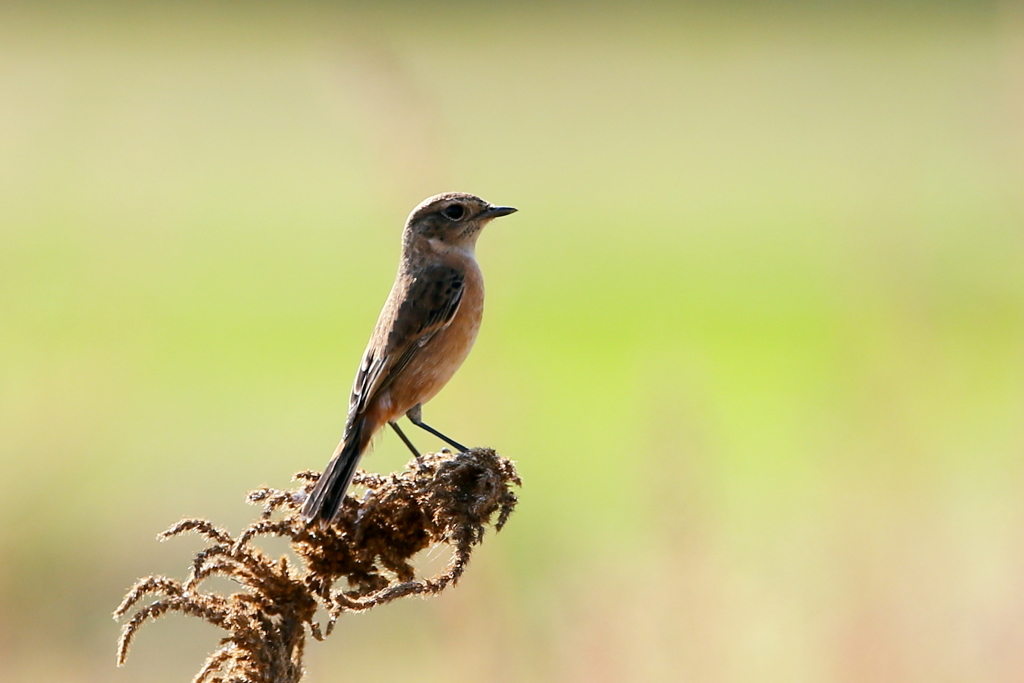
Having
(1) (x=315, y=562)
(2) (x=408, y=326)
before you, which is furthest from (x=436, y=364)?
(1) (x=315, y=562)

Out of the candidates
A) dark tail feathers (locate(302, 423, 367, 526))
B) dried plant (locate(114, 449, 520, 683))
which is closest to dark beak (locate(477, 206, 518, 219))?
dark tail feathers (locate(302, 423, 367, 526))

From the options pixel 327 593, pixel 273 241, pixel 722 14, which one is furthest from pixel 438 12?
pixel 327 593

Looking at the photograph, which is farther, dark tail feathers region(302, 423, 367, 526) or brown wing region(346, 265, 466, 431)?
brown wing region(346, 265, 466, 431)

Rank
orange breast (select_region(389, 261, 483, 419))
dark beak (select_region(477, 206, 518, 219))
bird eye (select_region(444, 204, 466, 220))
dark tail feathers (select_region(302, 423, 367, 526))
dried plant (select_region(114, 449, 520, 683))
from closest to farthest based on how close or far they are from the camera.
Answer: dried plant (select_region(114, 449, 520, 683)), dark tail feathers (select_region(302, 423, 367, 526)), orange breast (select_region(389, 261, 483, 419)), dark beak (select_region(477, 206, 518, 219)), bird eye (select_region(444, 204, 466, 220))

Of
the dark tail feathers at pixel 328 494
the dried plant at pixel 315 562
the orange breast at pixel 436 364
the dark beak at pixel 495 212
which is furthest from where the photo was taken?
the dark beak at pixel 495 212

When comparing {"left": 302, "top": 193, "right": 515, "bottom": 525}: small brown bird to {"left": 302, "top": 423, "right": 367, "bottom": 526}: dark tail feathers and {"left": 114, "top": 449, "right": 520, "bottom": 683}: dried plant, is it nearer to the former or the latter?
{"left": 302, "top": 423, "right": 367, "bottom": 526}: dark tail feathers

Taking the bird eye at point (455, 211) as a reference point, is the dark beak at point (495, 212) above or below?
below

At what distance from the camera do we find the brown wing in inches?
198

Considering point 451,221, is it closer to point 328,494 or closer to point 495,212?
point 495,212

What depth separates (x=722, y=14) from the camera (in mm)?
40094

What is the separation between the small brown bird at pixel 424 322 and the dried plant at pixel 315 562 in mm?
1386

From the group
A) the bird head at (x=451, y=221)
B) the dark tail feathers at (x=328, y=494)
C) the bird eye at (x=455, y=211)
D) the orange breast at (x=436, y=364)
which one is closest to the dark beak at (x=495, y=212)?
the bird head at (x=451, y=221)

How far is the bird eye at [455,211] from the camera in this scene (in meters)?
5.93

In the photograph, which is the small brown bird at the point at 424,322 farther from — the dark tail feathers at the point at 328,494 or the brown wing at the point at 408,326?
the dark tail feathers at the point at 328,494
